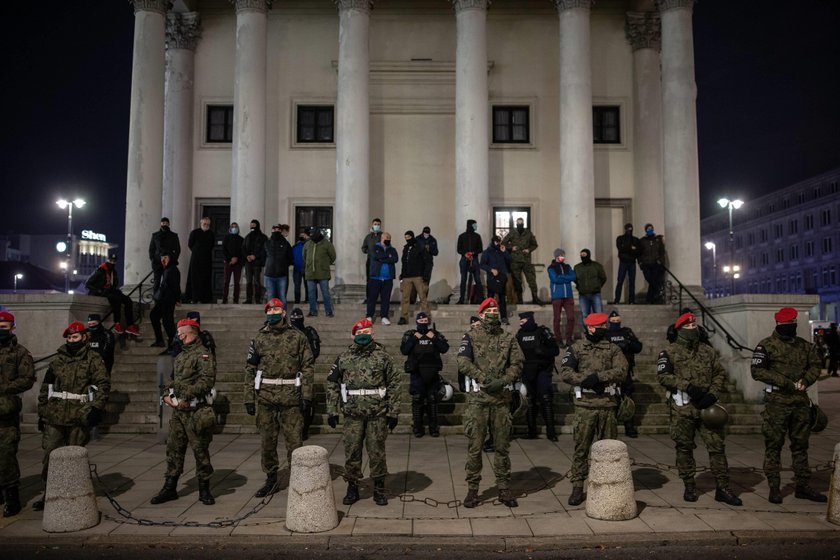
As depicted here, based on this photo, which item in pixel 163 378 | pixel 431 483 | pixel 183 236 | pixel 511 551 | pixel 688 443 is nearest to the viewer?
pixel 511 551

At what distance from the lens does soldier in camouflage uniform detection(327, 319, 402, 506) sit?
9023 millimetres

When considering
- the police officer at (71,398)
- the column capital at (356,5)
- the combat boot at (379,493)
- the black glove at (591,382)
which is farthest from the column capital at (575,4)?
the police officer at (71,398)

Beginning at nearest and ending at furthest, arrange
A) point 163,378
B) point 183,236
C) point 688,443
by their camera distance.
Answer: point 688,443, point 163,378, point 183,236

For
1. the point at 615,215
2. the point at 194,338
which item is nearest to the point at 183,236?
the point at 615,215

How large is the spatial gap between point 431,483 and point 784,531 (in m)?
4.23

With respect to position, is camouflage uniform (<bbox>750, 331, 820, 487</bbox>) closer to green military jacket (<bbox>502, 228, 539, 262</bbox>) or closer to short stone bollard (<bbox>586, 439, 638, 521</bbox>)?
short stone bollard (<bbox>586, 439, 638, 521</bbox>)

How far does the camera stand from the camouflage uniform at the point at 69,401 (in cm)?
916

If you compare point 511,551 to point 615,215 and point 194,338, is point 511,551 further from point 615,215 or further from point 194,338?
point 615,215

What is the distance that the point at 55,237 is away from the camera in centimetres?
11869

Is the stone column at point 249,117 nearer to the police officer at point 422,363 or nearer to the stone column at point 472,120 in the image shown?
the stone column at point 472,120

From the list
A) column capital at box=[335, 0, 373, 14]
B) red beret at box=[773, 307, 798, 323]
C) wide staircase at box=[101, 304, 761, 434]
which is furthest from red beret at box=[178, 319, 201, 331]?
column capital at box=[335, 0, 373, 14]

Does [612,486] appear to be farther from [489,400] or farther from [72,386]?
[72,386]

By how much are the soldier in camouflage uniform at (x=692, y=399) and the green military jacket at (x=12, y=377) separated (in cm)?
762

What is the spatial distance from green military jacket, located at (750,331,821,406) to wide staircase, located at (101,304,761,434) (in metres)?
3.04
